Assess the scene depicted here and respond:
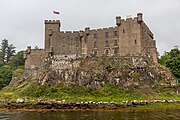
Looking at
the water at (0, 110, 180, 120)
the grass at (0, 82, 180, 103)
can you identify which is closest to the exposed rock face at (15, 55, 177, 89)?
the grass at (0, 82, 180, 103)

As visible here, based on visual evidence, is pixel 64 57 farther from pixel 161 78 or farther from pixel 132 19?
pixel 161 78

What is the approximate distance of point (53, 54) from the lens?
67.4m

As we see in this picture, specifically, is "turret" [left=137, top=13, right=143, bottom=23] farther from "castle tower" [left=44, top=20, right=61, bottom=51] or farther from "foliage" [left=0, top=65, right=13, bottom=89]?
"foliage" [left=0, top=65, right=13, bottom=89]

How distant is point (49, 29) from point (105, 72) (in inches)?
885

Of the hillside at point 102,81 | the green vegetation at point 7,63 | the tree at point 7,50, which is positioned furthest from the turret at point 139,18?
the tree at point 7,50

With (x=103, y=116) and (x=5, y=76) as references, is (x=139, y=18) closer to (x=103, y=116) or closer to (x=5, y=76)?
(x=103, y=116)

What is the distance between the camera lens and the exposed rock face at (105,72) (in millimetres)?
56156

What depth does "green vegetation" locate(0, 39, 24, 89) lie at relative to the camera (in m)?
84.4

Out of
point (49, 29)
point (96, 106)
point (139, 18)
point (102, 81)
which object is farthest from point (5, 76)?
point (139, 18)

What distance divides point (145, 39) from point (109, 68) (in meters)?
13.2

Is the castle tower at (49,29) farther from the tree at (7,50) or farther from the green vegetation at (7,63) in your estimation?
the tree at (7,50)

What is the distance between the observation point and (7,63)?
4107 inches

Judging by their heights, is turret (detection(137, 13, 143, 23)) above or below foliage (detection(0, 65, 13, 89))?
above

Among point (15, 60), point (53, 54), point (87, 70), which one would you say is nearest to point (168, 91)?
point (87, 70)
